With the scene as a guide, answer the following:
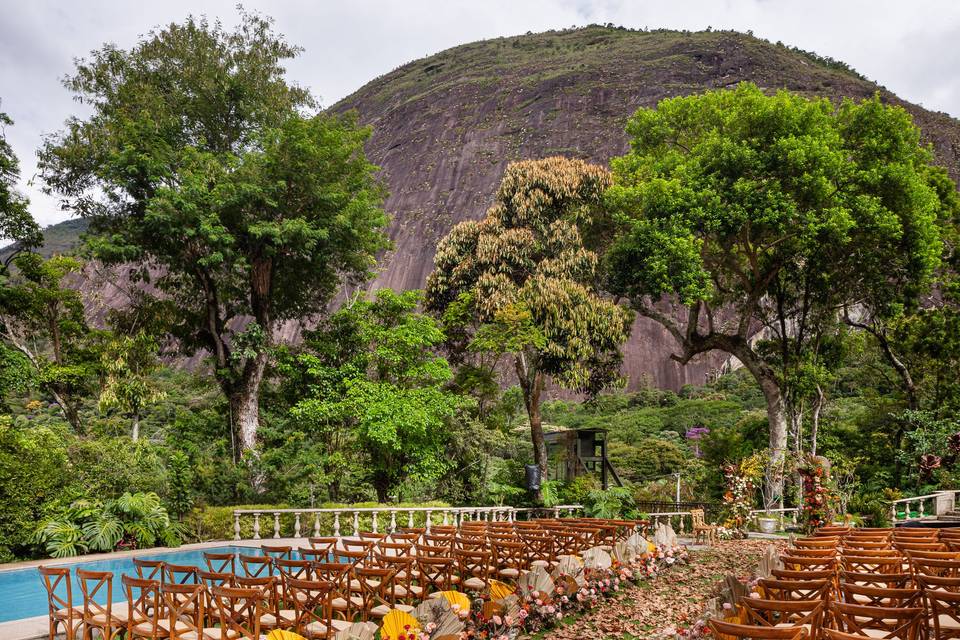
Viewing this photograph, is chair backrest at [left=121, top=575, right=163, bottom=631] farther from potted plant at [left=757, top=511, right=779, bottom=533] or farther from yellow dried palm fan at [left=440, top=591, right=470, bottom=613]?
potted plant at [left=757, top=511, right=779, bottom=533]

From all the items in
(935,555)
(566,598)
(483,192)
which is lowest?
(566,598)

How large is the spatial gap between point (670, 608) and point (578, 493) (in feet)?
42.5

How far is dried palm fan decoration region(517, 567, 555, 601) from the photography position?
281 inches

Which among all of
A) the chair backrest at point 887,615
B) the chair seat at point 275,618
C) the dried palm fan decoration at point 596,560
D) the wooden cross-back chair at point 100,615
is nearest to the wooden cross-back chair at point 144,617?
the wooden cross-back chair at point 100,615

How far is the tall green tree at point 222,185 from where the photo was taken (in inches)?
782

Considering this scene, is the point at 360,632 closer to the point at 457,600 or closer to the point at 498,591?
the point at 457,600

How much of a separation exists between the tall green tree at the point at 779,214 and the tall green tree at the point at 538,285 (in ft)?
5.09

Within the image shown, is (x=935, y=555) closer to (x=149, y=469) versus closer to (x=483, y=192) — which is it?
(x=149, y=469)

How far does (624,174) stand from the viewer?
24656mm

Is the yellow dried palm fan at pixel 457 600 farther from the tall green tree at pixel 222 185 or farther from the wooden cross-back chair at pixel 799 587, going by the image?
the tall green tree at pixel 222 185

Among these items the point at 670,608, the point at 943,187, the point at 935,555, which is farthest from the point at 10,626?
the point at 943,187

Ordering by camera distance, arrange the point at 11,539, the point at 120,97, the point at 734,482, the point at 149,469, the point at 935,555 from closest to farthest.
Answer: the point at 935,555 < the point at 11,539 < the point at 149,469 < the point at 734,482 < the point at 120,97

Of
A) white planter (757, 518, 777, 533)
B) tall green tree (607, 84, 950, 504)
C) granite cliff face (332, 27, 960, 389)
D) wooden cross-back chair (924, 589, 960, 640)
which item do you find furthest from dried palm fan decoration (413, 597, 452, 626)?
granite cliff face (332, 27, 960, 389)

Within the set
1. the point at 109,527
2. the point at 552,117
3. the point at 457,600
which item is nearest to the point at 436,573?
the point at 457,600
